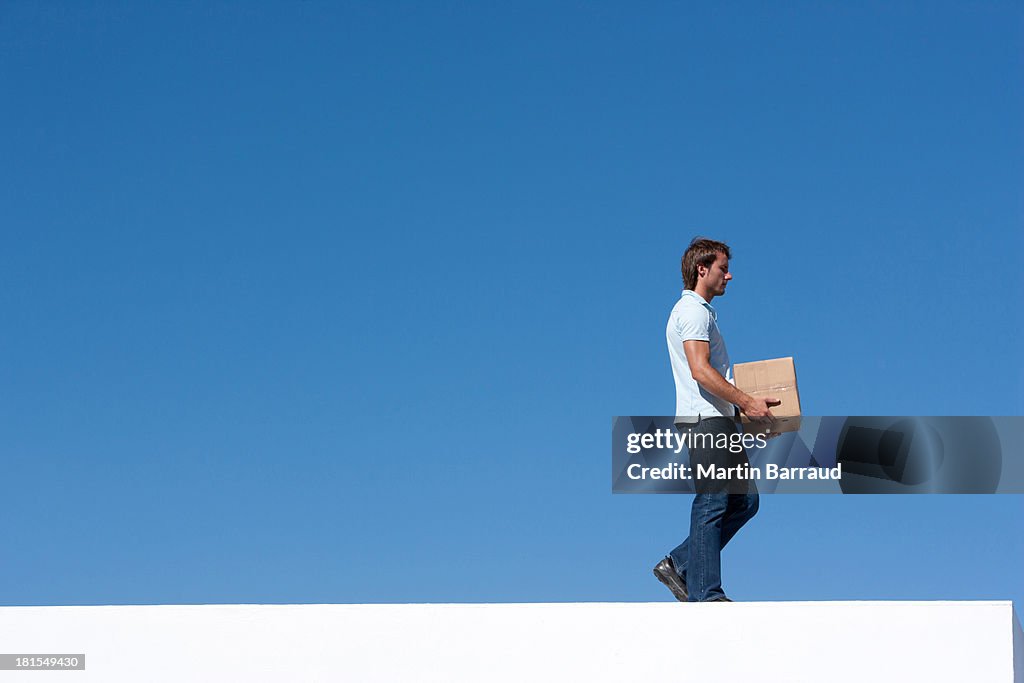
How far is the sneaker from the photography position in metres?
6.69

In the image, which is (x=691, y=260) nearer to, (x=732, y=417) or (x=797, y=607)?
(x=732, y=417)

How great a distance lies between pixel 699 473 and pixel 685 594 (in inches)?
27.5

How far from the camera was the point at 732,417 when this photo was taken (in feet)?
21.4

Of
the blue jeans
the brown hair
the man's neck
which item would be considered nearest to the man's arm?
the blue jeans

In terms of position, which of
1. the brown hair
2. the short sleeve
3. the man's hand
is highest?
the brown hair

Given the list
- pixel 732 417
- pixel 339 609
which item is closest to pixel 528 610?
pixel 339 609

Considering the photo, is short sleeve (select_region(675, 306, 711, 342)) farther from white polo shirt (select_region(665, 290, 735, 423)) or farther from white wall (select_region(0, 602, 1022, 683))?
white wall (select_region(0, 602, 1022, 683))

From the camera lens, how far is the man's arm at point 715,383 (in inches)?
252

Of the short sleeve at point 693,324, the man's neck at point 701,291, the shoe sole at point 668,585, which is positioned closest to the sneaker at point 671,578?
the shoe sole at point 668,585

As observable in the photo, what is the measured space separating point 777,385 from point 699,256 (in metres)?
0.76

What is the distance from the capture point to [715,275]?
21.9 feet

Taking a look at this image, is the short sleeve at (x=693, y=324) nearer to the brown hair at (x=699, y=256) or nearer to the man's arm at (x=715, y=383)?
the man's arm at (x=715, y=383)

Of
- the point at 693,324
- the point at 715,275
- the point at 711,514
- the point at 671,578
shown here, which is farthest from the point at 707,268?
the point at 671,578

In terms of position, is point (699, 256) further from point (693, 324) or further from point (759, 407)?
point (759, 407)
